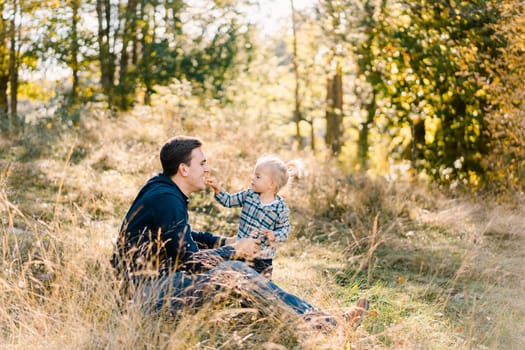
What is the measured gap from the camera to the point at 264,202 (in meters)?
5.23

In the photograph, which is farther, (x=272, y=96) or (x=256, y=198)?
(x=272, y=96)

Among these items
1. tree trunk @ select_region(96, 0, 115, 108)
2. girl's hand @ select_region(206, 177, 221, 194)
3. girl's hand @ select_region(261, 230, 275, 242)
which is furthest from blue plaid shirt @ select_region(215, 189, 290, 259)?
tree trunk @ select_region(96, 0, 115, 108)

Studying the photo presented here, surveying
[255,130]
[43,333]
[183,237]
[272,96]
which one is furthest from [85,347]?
[272,96]

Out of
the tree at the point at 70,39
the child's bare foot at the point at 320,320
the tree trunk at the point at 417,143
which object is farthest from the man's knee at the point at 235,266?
the tree at the point at 70,39

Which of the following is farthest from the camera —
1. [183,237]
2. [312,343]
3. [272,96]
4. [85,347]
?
[272,96]

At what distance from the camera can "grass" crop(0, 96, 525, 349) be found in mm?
3822

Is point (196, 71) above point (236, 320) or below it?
above

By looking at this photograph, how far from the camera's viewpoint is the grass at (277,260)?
3.82 m

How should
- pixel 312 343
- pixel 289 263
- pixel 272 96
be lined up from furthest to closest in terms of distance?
pixel 272 96
pixel 289 263
pixel 312 343

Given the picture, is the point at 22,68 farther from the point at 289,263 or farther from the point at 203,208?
the point at 289,263

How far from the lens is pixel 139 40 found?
59.0 ft

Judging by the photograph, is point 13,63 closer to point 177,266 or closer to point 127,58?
point 127,58

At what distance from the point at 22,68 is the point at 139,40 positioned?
10.6 ft

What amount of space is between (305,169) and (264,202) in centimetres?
477
